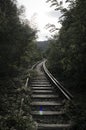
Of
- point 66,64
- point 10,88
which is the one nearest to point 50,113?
point 10,88

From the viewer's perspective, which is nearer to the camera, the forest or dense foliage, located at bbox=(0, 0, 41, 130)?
dense foliage, located at bbox=(0, 0, 41, 130)

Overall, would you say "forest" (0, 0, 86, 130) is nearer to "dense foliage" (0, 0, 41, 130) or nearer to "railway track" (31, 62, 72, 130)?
"dense foliage" (0, 0, 41, 130)

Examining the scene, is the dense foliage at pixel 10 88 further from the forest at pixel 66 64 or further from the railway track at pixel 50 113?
the railway track at pixel 50 113

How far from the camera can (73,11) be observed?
790 centimetres

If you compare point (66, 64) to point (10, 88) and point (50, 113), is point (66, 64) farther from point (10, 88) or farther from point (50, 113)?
point (50, 113)

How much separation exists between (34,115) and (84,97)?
290cm

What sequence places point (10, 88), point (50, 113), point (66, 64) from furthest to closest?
1. point (66, 64)
2. point (10, 88)
3. point (50, 113)

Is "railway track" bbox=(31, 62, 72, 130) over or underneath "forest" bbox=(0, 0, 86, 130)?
underneath

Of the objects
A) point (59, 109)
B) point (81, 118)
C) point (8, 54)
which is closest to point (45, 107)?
Answer: point (59, 109)

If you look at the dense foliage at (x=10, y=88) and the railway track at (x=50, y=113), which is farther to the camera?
the railway track at (x=50, y=113)

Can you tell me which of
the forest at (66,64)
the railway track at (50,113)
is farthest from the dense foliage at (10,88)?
the railway track at (50,113)

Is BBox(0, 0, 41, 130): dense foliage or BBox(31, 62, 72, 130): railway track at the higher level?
BBox(0, 0, 41, 130): dense foliage

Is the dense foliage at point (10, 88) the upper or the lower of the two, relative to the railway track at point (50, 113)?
upper

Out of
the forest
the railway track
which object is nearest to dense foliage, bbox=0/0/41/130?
the forest
